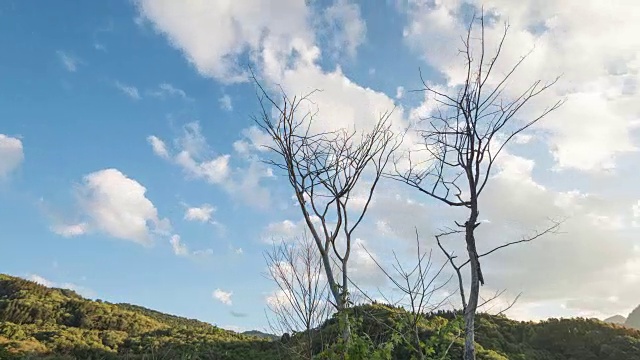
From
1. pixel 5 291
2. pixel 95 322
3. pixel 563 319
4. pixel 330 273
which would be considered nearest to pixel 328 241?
pixel 330 273

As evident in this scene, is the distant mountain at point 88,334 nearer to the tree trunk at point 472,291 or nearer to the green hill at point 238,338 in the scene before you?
the green hill at point 238,338

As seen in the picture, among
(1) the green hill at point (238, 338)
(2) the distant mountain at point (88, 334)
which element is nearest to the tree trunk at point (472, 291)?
(1) the green hill at point (238, 338)

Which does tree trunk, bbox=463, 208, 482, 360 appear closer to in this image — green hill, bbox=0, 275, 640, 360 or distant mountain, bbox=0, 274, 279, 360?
green hill, bbox=0, 275, 640, 360

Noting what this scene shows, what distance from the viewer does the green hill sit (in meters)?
7.82

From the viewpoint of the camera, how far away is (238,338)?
46.1 meters

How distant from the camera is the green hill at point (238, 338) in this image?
7.82 meters

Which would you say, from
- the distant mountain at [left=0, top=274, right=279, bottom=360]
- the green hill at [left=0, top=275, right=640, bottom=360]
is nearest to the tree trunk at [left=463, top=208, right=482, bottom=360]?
the green hill at [left=0, top=275, right=640, bottom=360]

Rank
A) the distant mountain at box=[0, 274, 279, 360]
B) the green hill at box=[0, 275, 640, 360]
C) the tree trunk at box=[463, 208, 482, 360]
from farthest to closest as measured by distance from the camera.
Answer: the distant mountain at box=[0, 274, 279, 360], the green hill at box=[0, 275, 640, 360], the tree trunk at box=[463, 208, 482, 360]

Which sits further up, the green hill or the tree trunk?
the green hill

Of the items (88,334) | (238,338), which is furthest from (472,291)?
(88,334)

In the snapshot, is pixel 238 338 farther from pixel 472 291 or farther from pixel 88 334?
pixel 472 291

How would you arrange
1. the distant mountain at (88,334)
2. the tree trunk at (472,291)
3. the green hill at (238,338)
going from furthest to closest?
1. the distant mountain at (88,334)
2. the green hill at (238,338)
3. the tree trunk at (472,291)

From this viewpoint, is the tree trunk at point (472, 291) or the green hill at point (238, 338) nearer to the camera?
the tree trunk at point (472, 291)

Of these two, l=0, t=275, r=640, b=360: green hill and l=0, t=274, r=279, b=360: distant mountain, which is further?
l=0, t=274, r=279, b=360: distant mountain
